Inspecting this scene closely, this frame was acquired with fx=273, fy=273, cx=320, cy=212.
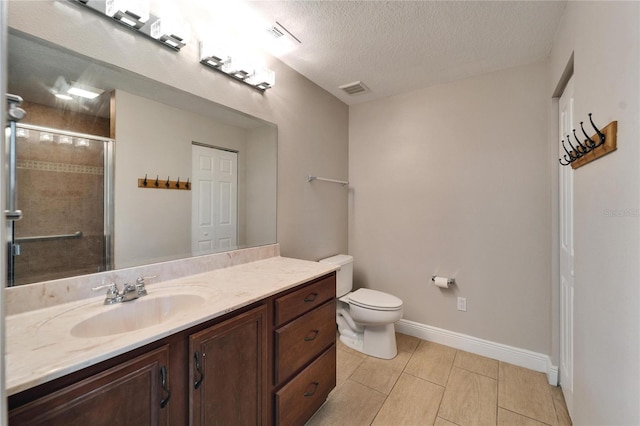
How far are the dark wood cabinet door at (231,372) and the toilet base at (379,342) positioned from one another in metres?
1.23

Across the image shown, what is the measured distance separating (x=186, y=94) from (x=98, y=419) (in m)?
1.43

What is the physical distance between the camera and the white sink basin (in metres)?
0.97

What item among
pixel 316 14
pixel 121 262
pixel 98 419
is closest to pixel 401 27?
pixel 316 14

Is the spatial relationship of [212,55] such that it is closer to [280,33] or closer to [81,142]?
[280,33]

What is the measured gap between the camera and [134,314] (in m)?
1.10

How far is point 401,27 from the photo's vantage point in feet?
5.50

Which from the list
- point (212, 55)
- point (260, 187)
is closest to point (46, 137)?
point (212, 55)

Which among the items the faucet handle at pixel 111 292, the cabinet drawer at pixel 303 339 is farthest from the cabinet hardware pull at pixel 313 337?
the faucet handle at pixel 111 292

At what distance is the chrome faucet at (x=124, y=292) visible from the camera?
3.57 ft

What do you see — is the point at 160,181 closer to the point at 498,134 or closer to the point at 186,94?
the point at 186,94

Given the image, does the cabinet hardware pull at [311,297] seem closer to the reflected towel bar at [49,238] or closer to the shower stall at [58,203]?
the shower stall at [58,203]

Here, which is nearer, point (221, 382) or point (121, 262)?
point (221, 382)

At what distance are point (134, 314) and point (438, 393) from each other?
71.9 inches

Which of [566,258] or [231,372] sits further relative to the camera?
[566,258]
